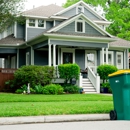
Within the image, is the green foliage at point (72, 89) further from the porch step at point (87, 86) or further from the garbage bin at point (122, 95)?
the garbage bin at point (122, 95)

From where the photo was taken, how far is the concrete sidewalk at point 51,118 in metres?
8.93

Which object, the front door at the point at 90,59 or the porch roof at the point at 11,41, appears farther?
the front door at the point at 90,59

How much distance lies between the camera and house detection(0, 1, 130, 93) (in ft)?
77.3

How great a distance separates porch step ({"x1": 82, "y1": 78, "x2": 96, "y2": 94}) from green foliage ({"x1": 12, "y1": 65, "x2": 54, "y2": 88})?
2995mm

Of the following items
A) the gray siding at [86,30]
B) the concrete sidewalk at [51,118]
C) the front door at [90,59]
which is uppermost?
the gray siding at [86,30]

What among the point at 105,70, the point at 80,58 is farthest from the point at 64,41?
the point at 80,58

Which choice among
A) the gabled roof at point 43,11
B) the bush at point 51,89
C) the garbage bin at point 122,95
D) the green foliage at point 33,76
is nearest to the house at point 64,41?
the gabled roof at point 43,11

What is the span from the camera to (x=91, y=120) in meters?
9.70

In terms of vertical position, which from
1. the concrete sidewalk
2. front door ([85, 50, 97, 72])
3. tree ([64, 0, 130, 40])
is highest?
tree ([64, 0, 130, 40])

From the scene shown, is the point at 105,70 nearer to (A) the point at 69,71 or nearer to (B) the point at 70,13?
(A) the point at 69,71

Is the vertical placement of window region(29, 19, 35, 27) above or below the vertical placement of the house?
above

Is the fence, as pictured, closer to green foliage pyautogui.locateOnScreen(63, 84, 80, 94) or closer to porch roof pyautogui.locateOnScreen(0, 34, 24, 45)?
green foliage pyautogui.locateOnScreen(63, 84, 80, 94)

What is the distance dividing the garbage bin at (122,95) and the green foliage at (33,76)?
1155 cm

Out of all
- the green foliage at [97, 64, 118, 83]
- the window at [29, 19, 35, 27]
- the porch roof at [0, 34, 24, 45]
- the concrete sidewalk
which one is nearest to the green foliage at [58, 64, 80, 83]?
the green foliage at [97, 64, 118, 83]
